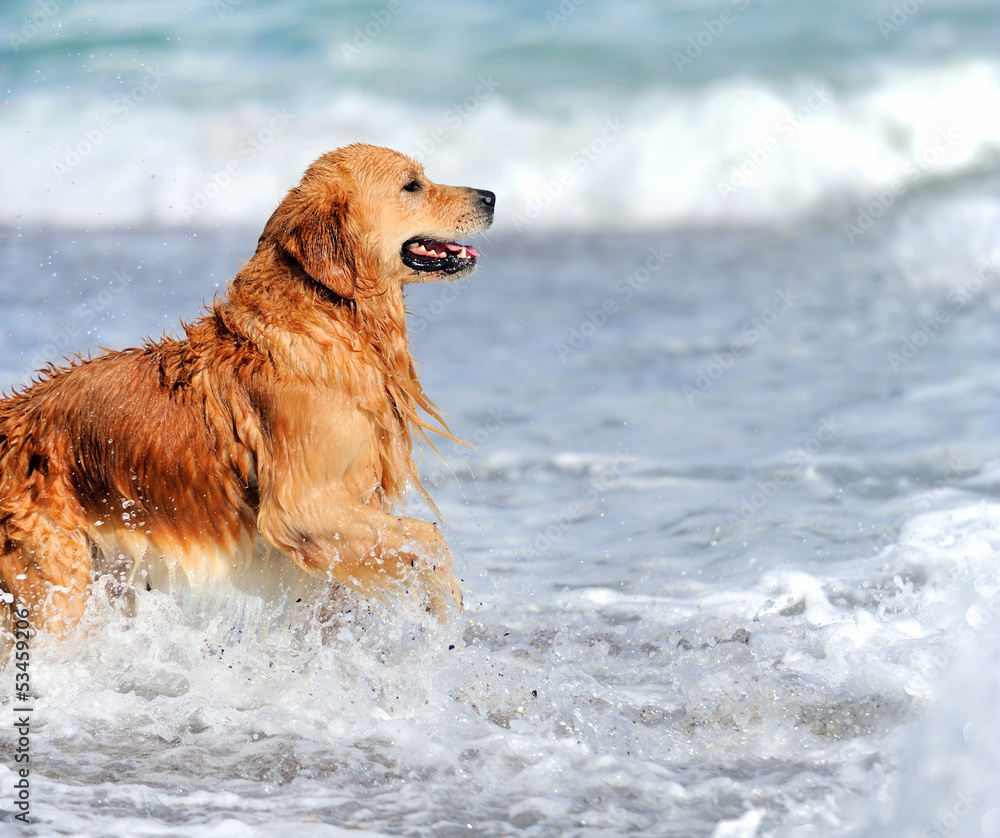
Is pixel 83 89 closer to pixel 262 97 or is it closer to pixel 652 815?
pixel 262 97

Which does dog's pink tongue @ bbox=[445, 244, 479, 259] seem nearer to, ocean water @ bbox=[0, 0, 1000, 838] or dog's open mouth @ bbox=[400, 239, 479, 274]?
dog's open mouth @ bbox=[400, 239, 479, 274]

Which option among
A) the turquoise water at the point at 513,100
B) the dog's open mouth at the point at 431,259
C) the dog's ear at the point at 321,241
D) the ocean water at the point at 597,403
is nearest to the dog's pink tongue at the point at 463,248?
the dog's open mouth at the point at 431,259

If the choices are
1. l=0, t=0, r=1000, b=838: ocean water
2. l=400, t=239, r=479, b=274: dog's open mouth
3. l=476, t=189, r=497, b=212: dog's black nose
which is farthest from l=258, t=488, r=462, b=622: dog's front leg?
l=476, t=189, r=497, b=212: dog's black nose

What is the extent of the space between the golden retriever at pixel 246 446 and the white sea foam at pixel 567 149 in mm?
10649

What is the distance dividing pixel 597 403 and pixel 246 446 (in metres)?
4.67

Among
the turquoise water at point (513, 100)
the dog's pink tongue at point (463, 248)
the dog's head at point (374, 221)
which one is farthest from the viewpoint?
the turquoise water at point (513, 100)

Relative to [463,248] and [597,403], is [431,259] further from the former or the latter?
[597,403]

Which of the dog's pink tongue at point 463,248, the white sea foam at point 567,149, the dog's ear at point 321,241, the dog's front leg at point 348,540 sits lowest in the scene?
the dog's front leg at point 348,540

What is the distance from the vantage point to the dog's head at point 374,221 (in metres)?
3.99

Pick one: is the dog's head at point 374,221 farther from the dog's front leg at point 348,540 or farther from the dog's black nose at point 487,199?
the dog's front leg at point 348,540

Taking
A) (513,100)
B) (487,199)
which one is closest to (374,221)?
(487,199)

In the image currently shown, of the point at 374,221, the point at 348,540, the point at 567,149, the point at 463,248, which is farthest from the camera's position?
the point at 567,149

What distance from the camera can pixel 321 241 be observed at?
3.97 m

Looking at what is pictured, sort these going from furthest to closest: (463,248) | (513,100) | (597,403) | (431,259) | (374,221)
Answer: (513,100)
(597,403)
(463,248)
(431,259)
(374,221)
